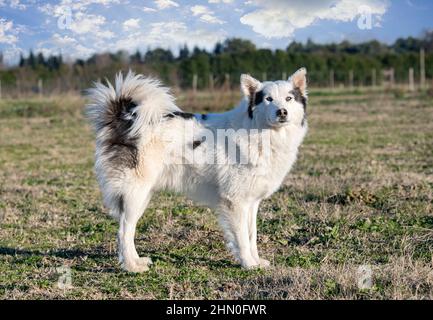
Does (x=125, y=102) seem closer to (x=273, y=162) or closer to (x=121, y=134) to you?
(x=121, y=134)

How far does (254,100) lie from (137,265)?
2006mm

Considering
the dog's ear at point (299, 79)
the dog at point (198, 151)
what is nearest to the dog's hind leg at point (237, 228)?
the dog at point (198, 151)

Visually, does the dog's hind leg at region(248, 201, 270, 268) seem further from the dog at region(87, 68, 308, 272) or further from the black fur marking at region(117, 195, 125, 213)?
the black fur marking at region(117, 195, 125, 213)

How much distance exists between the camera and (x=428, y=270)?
4789 millimetres

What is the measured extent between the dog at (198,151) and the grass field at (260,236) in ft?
1.70

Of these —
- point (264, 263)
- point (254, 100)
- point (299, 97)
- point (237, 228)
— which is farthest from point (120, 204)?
point (299, 97)

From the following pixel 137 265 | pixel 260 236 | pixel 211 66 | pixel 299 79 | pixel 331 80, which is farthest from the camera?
pixel 331 80

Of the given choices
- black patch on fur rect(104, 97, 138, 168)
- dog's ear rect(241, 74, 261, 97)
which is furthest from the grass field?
dog's ear rect(241, 74, 261, 97)

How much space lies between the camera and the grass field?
4699 mm

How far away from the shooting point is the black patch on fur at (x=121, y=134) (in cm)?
570

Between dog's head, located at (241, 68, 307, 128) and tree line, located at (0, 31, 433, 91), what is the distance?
22.1m

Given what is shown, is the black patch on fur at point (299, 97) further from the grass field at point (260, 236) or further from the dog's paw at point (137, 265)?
the dog's paw at point (137, 265)

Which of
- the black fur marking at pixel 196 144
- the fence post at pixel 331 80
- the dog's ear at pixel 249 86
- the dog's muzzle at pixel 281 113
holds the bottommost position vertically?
the black fur marking at pixel 196 144

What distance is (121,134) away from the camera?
579 cm
